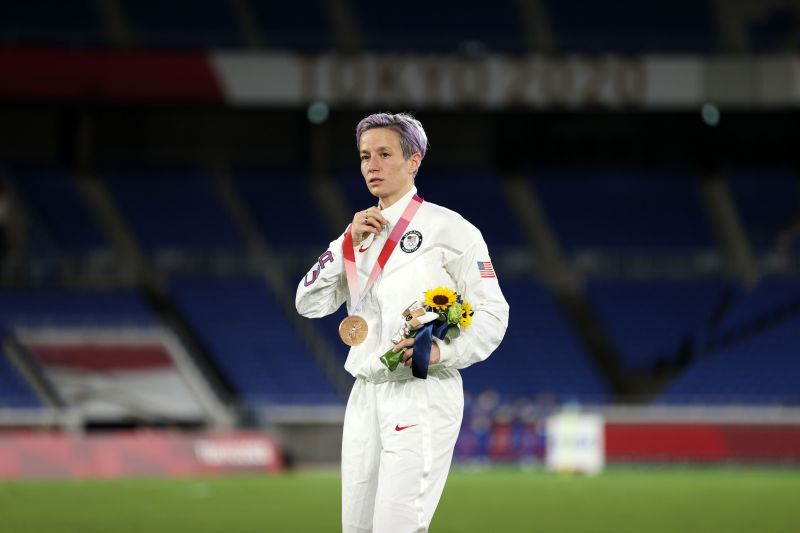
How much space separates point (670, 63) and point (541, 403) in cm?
887

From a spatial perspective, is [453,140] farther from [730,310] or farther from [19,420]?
[19,420]

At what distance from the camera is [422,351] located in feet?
17.4

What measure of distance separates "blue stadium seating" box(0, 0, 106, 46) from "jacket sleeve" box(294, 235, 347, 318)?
1146 inches

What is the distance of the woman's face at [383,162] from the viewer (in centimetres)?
563

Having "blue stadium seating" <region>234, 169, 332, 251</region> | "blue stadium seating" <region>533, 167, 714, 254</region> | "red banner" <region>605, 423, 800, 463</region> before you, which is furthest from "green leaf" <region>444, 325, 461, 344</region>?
"blue stadium seating" <region>533, 167, 714, 254</region>

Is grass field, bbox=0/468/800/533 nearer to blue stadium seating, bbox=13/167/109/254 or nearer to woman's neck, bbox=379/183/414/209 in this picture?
woman's neck, bbox=379/183/414/209

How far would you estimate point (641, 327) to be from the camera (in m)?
34.0

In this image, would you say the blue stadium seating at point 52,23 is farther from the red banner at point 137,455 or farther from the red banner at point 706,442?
the red banner at point 706,442

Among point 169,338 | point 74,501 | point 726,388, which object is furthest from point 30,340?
point 726,388

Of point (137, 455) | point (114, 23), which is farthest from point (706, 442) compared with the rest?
point (114, 23)

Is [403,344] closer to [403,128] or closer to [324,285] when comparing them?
[324,285]

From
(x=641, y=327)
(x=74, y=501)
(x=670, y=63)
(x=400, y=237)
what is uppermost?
(x=670, y=63)

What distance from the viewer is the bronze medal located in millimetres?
5578

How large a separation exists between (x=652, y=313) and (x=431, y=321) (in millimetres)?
29684
